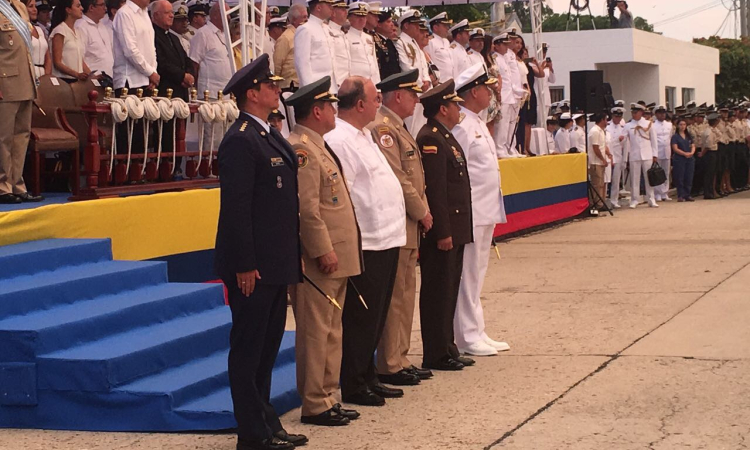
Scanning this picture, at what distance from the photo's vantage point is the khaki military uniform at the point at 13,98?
8.53 meters

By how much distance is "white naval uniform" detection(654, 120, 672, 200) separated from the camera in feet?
79.0

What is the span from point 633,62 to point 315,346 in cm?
3339

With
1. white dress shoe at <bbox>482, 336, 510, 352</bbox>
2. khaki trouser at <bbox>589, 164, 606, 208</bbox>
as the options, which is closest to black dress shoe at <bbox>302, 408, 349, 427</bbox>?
white dress shoe at <bbox>482, 336, 510, 352</bbox>

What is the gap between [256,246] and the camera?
548 centimetres

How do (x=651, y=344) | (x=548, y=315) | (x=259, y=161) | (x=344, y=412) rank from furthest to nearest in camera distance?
(x=548, y=315)
(x=651, y=344)
(x=344, y=412)
(x=259, y=161)

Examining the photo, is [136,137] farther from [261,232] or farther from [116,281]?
[261,232]

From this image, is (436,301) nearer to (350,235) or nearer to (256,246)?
(350,235)

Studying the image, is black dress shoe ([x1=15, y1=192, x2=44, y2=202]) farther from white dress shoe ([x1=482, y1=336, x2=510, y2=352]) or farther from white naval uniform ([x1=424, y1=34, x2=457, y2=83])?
white naval uniform ([x1=424, y1=34, x2=457, y2=83])

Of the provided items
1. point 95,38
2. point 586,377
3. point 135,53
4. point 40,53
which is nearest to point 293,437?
point 586,377

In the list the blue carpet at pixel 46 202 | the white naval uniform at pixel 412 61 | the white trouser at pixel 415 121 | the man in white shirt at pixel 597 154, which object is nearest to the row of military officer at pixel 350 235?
the blue carpet at pixel 46 202

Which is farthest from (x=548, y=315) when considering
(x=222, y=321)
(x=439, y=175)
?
(x=222, y=321)

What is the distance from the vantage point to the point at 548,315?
9.65 meters

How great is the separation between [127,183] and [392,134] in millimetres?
3458

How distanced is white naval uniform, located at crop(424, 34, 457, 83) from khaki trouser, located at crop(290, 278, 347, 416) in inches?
389
